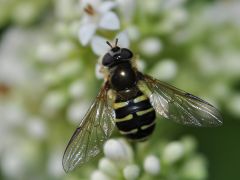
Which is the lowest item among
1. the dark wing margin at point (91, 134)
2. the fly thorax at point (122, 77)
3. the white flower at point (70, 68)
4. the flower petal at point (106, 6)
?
the dark wing margin at point (91, 134)

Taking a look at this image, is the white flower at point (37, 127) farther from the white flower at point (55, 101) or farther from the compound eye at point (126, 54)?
the compound eye at point (126, 54)

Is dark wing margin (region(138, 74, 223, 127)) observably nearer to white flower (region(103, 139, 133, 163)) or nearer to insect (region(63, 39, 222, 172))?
insect (region(63, 39, 222, 172))

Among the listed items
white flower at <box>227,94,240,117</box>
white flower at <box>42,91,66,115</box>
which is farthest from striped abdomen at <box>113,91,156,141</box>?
white flower at <box>227,94,240,117</box>

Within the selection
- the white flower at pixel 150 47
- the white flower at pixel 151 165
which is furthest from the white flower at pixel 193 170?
the white flower at pixel 150 47

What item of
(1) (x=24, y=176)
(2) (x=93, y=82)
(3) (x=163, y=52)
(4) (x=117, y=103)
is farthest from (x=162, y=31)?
(1) (x=24, y=176)

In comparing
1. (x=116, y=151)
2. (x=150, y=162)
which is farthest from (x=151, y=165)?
(x=116, y=151)

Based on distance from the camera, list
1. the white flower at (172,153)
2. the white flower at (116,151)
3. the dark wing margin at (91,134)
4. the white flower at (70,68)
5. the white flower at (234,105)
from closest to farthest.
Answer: the dark wing margin at (91,134) → the white flower at (116,151) → the white flower at (172,153) → the white flower at (70,68) → the white flower at (234,105)

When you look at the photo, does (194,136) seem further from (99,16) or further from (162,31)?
(99,16)

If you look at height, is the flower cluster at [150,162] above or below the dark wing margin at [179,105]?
below
